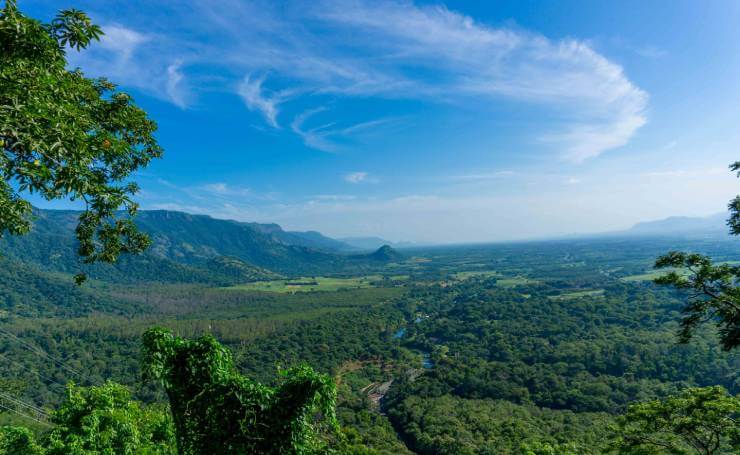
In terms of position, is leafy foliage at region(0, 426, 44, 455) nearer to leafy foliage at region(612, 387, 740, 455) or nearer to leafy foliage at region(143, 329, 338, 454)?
leafy foliage at region(143, 329, 338, 454)

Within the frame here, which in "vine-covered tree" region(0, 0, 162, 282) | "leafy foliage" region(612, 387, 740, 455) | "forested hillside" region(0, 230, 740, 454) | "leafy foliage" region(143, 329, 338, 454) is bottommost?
A: "forested hillside" region(0, 230, 740, 454)

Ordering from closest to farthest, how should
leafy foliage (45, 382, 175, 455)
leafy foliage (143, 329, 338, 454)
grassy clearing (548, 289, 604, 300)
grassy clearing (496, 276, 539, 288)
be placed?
leafy foliage (143, 329, 338, 454), leafy foliage (45, 382, 175, 455), grassy clearing (548, 289, 604, 300), grassy clearing (496, 276, 539, 288)

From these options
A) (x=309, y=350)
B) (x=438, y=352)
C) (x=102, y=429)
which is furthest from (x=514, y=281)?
(x=102, y=429)

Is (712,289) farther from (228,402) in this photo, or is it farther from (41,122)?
(41,122)

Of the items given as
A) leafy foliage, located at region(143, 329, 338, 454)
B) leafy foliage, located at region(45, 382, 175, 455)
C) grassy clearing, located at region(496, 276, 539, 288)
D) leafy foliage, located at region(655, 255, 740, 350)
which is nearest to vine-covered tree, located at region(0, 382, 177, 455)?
leafy foliage, located at region(45, 382, 175, 455)

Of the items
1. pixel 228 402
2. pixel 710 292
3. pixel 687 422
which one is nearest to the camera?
pixel 228 402

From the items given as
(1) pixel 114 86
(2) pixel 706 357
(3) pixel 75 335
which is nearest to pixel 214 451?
(1) pixel 114 86

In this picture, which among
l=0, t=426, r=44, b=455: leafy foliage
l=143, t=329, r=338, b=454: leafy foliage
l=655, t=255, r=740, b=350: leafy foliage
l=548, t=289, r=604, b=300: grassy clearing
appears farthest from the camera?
l=548, t=289, r=604, b=300: grassy clearing
